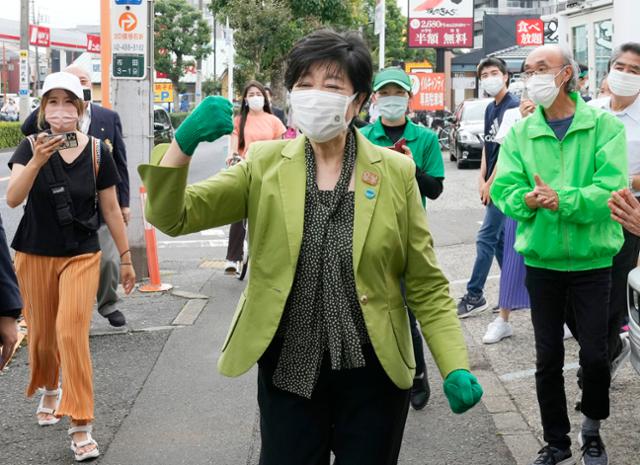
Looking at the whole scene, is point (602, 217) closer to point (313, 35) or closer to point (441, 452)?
point (441, 452)

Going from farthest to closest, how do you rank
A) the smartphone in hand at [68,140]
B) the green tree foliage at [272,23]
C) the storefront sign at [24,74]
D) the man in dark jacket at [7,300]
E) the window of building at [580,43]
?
the storefront sign at [24,74] < the green tree foliage at [272,23] < the window of building at [580,43] < the smartphone in hand at [68,140] < the man in dark jacket at [7,300]

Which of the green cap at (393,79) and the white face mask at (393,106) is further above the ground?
the green cap at (393,79)

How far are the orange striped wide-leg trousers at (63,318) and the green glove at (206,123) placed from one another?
2.55 meters

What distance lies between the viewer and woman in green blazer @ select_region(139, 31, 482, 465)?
3.18m

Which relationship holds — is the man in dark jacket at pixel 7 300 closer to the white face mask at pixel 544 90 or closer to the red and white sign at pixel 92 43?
the white face mask at pixel 544 90

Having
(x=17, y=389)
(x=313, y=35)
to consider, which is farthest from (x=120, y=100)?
(x=313, y=35)

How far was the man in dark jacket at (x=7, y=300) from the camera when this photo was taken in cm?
379

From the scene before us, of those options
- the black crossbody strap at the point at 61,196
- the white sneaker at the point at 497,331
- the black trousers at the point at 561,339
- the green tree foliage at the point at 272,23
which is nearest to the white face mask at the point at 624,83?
the black trousers at the point at 561,339

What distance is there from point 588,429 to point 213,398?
94.8 inches

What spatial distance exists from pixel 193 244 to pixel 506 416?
28.2 ft

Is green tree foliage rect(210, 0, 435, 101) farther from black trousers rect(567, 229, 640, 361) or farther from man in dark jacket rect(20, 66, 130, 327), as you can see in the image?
black trousers rect(567, 229, 640, 361)

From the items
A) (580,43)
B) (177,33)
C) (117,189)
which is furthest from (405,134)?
(177,33)

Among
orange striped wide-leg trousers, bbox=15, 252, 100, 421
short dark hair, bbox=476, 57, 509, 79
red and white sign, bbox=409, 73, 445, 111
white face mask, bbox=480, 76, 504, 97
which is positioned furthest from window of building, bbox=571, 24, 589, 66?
orange striped wide-leg trousers, bbox=15, 252, 100, 421

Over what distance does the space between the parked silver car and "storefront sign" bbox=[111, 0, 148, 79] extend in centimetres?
648
